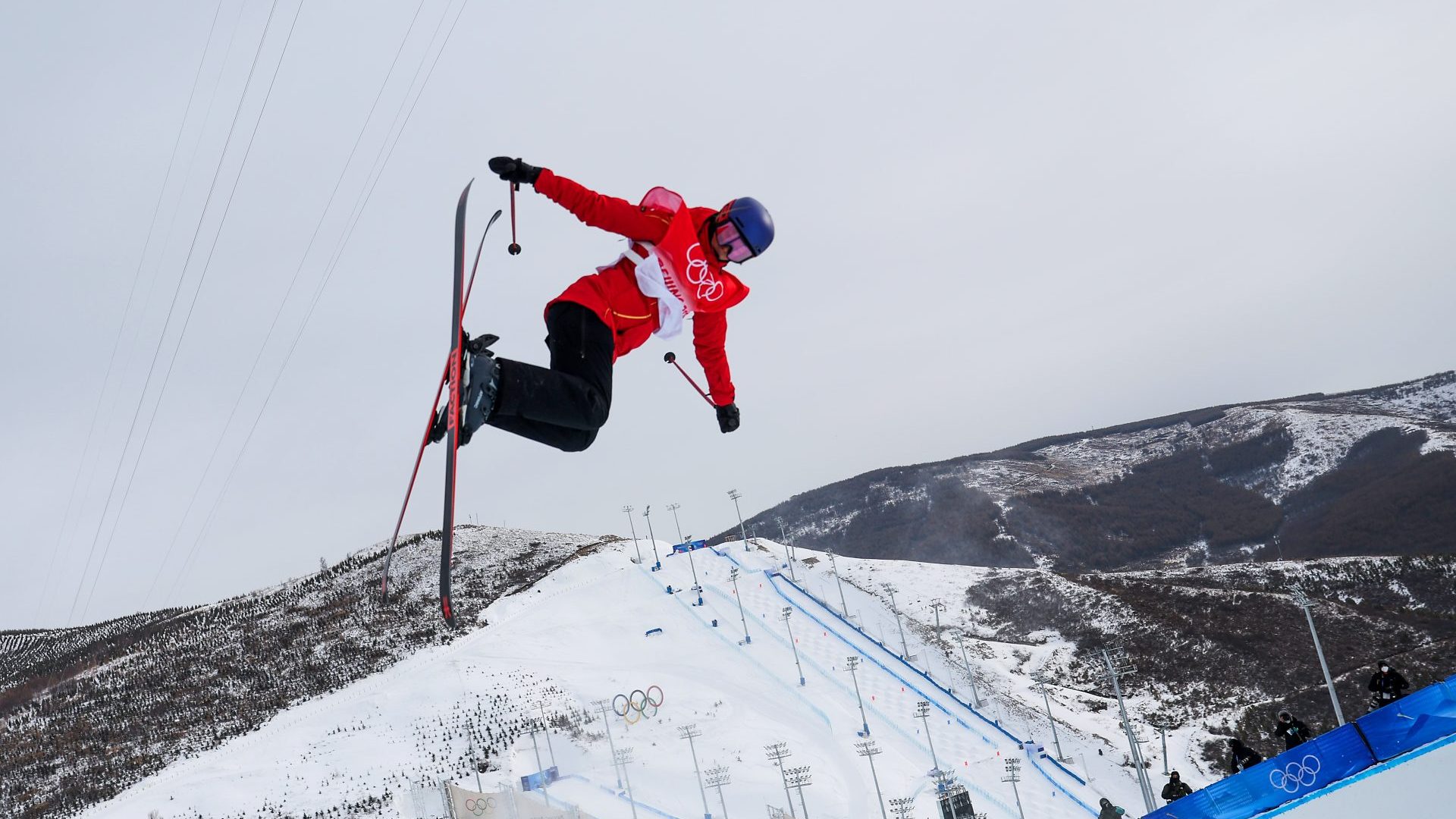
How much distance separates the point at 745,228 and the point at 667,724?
34.7 metres

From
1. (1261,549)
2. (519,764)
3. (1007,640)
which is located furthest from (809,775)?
(1261,549)

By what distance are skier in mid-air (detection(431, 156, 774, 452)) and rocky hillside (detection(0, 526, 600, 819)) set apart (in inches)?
1179

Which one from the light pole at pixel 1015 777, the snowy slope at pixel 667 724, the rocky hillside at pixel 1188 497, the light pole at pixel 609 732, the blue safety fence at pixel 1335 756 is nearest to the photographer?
the blue safety fence at pixel 1335 756

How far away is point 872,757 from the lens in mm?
31984

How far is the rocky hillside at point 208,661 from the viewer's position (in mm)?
40625

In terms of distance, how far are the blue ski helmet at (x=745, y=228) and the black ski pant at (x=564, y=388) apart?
3.40ft

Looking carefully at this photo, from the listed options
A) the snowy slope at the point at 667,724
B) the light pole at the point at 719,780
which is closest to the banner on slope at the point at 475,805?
the snowy slope at the point at 667,724

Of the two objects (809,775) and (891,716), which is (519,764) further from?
(891,716)

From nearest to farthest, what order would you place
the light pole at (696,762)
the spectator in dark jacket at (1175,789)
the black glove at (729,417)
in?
the black glove at (729,417), the spectator in dark jacket at (1175,789), the light pole at (696,762)

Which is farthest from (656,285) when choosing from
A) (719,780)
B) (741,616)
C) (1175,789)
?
(741,616)

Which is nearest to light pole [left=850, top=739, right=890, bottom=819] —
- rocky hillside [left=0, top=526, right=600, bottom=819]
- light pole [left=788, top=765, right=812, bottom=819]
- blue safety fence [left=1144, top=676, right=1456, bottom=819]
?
light pole [left=788, top=765, right=812, bottom=819]

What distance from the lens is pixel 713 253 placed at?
6.33 m

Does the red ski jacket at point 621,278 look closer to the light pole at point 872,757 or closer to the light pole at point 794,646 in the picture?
the light pole at point 872,757

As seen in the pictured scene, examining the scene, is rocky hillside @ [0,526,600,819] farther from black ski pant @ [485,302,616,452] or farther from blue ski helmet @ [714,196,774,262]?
blue ski helmet @ [714,196,774,262]
